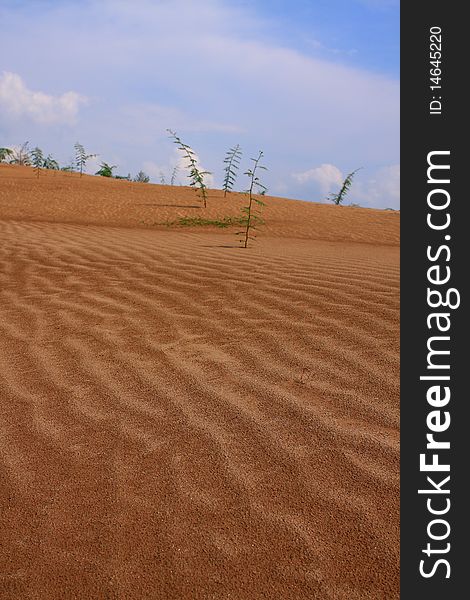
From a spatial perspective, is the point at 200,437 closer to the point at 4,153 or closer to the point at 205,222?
the point at 205,222

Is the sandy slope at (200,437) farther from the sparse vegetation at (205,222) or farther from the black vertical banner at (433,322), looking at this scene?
the sparse vegetation at (205,222)

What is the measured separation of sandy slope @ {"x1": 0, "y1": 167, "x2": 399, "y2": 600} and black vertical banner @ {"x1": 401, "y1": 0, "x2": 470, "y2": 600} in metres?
0.10

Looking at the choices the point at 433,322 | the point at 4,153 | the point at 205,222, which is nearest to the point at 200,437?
the point at 433,322

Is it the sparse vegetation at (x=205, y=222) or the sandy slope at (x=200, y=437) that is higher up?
the sparse vegetation at (x=205, y=222)

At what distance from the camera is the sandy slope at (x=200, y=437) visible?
190 cm

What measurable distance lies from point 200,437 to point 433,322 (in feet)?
3.67

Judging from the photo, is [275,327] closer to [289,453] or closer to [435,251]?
[435,251]

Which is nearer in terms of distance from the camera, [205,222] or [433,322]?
[433,322]

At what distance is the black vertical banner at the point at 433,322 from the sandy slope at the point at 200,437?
0.10 metres

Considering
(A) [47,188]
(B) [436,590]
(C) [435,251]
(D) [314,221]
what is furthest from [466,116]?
(A) [47,188]

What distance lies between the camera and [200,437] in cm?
262

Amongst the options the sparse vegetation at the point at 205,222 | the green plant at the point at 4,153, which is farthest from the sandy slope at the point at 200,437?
the green plant at the point at 4,153

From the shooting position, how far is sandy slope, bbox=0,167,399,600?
190 centimetres

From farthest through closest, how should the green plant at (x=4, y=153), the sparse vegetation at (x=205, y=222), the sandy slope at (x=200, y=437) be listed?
1. the green plant at (x=4, y=153)
2. the sparse vegetation at (x=205, y=222)
3. the sandy slope at (x=200, y=437)
